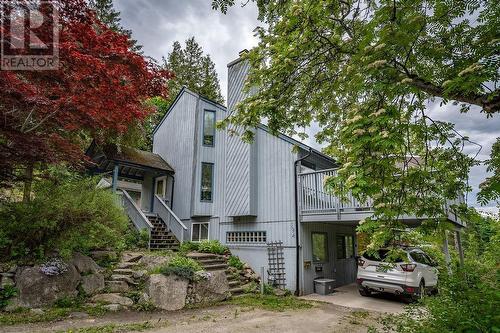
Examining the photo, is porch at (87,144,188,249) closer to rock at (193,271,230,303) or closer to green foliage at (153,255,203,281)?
green foliage at (153,255,203,281)

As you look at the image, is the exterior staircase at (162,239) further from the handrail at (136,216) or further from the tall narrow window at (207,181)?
the tall narrow window at (207,181)

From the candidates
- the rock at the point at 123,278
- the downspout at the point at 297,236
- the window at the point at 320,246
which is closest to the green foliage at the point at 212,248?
the downspout at the point at 297,236

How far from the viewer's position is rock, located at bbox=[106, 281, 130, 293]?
26.2 feet

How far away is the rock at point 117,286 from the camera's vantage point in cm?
798

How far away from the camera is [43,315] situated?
629cm

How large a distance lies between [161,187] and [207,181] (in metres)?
3.54

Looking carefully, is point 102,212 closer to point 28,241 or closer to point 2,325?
point 28,241

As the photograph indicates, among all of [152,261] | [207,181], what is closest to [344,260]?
[207,181]

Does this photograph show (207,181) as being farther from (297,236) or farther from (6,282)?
(6,282)

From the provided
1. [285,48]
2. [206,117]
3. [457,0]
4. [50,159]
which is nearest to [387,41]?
[457,0]

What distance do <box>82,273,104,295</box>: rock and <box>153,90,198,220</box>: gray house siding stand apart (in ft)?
19.9

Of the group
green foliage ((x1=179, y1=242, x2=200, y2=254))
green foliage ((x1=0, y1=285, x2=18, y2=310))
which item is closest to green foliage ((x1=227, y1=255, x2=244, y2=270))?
green foliage ((x1=179, y1=242, x2=200, y2=254))

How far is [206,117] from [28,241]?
9286mm

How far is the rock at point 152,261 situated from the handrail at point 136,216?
246 centimetres
